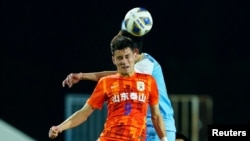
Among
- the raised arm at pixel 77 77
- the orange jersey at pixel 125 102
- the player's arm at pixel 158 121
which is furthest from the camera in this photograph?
the raised arm at pixel 77 77

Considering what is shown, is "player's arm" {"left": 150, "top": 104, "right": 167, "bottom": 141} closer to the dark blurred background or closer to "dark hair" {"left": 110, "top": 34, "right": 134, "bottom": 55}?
"dark hair" {"left": 110, "top": 34, "right": 134, "bottom": 55}

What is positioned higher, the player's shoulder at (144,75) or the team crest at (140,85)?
the player's shoulder at (144,75)

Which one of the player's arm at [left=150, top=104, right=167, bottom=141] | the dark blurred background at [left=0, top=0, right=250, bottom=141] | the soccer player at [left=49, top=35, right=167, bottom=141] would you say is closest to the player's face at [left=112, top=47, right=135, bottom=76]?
the soccer player at [left=49, top=35, right=167, bottom=141]

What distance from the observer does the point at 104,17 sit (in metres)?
12.8

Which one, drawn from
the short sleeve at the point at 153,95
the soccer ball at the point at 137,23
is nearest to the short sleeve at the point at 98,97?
the short sleeve at the point at 153,95

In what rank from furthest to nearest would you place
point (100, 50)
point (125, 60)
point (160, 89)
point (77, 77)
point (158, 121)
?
point (100, 50)
point (160, 89)
point (77, 77)
point (158, 121)
point (125, 60)

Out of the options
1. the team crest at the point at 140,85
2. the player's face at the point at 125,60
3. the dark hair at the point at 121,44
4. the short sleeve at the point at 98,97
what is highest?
the dark hair at the point at 121,44

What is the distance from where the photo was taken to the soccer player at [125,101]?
5680 mm

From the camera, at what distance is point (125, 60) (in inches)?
224

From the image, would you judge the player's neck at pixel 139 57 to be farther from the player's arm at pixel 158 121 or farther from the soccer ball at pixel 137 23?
the player's arm at pixel 158 121

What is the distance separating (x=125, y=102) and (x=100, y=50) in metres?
6.96

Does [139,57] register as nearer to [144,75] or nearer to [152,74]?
[152,74]

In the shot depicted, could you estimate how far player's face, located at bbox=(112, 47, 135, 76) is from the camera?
18.7ft

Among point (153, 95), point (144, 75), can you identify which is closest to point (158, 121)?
point (153, 95)
